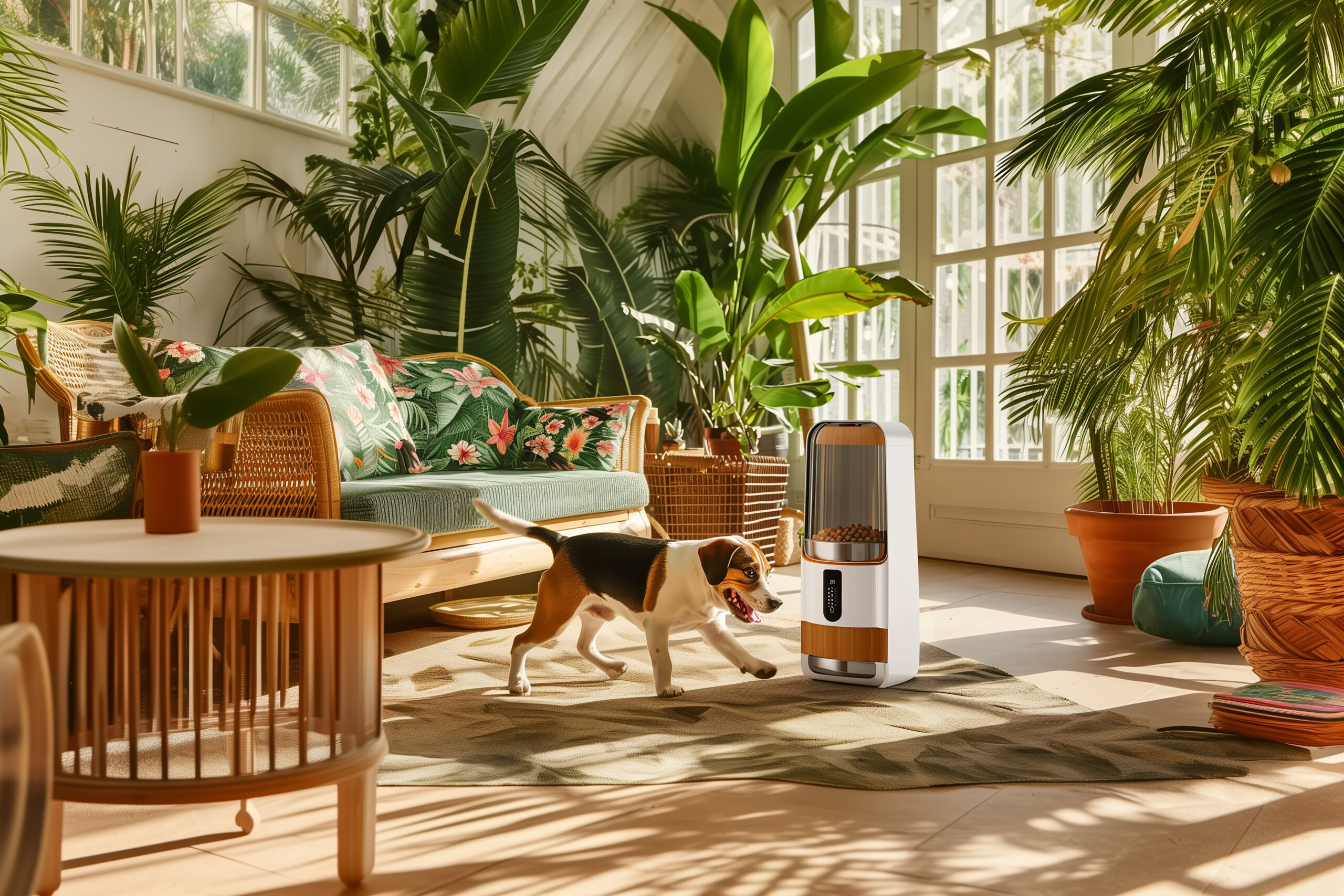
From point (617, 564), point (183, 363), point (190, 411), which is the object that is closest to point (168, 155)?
point (183, 363)

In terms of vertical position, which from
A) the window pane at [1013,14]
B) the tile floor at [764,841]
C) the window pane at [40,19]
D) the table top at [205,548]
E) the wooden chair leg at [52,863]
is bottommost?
the tile floor at [764,841]

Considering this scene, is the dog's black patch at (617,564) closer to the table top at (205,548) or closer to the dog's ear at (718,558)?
the dog's ear at (718,558)

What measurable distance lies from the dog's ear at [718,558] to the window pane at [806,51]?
3.52m

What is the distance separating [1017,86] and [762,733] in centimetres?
321

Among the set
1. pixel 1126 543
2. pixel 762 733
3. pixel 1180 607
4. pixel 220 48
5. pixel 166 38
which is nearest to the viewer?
pixel 762 733

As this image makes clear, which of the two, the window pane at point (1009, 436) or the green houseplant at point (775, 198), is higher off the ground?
the green houseplant at point (775, 198)

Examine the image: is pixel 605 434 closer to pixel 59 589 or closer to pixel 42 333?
pixel 42 333

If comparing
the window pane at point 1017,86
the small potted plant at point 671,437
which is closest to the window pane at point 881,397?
the small potted plant at point 671,437

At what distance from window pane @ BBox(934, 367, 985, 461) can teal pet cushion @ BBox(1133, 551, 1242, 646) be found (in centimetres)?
151

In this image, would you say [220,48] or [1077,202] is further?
[1077,202]

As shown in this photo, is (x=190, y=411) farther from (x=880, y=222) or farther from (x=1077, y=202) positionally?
(x=880, y=222)

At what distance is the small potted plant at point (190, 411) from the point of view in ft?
3.95

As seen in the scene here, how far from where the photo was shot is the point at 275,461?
209 centimetres

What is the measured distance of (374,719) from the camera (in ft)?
3.92
